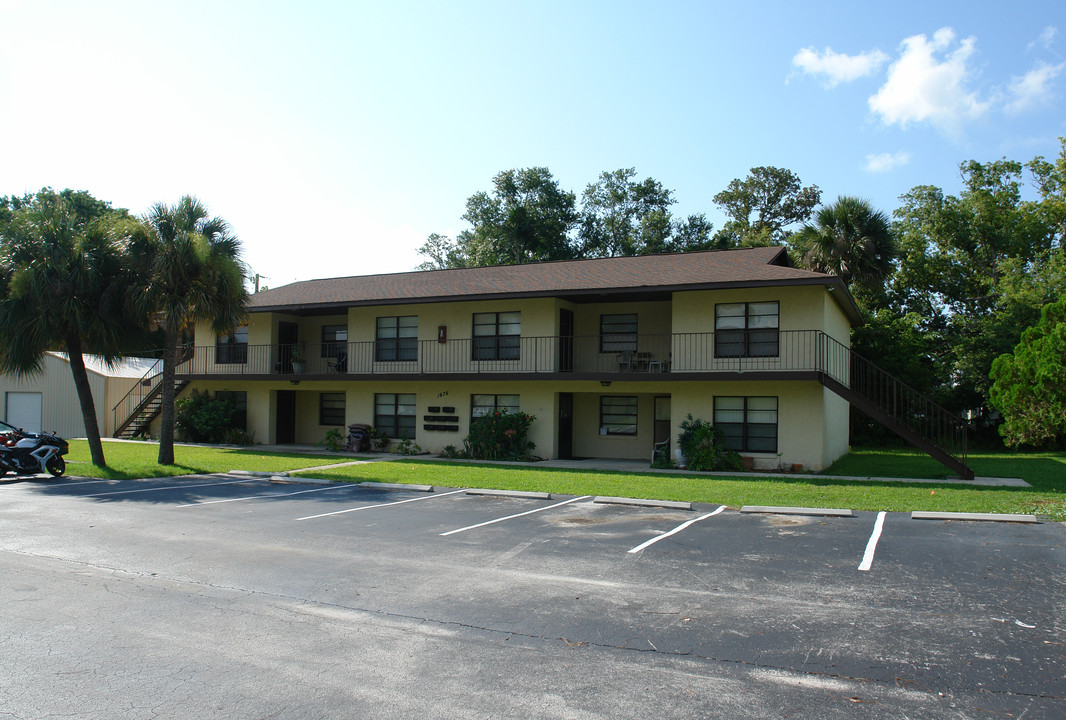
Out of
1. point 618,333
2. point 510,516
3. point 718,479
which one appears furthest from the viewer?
point 618,333

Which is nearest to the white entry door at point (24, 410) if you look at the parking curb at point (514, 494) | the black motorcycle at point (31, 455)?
the black motorcycle at point (31, 455)

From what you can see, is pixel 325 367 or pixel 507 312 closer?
pixel 507 312

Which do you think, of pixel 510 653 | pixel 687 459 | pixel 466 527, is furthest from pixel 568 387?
pixel 510 653

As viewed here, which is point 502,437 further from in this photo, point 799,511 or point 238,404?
point 238,404

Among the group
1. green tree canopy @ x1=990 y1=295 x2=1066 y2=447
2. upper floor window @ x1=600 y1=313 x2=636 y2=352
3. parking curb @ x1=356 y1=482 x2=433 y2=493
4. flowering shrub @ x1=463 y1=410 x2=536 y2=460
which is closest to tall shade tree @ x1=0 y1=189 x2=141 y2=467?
parking curb @ x1=356 y1=482 x2=433 y2=493

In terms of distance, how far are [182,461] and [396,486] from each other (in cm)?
847

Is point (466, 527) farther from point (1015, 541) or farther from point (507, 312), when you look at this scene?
point (507, 312)

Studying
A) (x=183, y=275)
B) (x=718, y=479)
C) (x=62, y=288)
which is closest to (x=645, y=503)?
(x=718, y=479)

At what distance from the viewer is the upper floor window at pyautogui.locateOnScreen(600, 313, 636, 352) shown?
77.3 feet

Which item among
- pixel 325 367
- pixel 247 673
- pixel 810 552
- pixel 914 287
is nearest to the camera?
pixel 247 673

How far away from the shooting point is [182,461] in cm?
2123

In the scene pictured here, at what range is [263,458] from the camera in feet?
74.3

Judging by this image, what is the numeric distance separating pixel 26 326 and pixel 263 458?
711 cm

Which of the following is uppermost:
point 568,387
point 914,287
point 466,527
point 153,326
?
point 914,287
